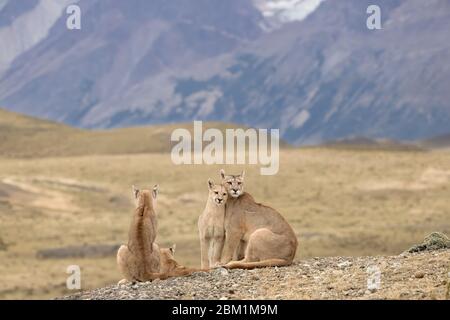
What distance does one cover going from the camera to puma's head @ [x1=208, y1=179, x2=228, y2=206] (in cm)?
1731

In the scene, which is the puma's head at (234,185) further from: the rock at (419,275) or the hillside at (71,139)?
the hillside at (71,139)

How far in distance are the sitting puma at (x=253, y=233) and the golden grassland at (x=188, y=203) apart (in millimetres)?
37081

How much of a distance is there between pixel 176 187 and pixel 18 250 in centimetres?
2779

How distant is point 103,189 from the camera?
91.8 metres

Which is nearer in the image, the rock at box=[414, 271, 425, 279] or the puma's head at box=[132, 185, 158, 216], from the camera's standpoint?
the rock at box=[414, 271, 425, 279]

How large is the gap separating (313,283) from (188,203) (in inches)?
2888

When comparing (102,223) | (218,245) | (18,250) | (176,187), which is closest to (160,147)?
(176,187)

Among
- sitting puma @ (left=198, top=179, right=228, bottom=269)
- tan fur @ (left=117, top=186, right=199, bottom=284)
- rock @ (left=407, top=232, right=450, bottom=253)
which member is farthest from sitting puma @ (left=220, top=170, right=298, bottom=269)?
rock @ (left=407, top=232, right=450, bottom=253)

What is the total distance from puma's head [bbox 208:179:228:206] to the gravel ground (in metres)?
1.40

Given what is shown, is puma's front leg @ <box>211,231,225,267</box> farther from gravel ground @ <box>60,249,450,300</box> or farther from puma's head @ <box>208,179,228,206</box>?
gravel ground @ <box>60,249,450,300</box>

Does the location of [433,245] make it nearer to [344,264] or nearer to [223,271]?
[344,264]
